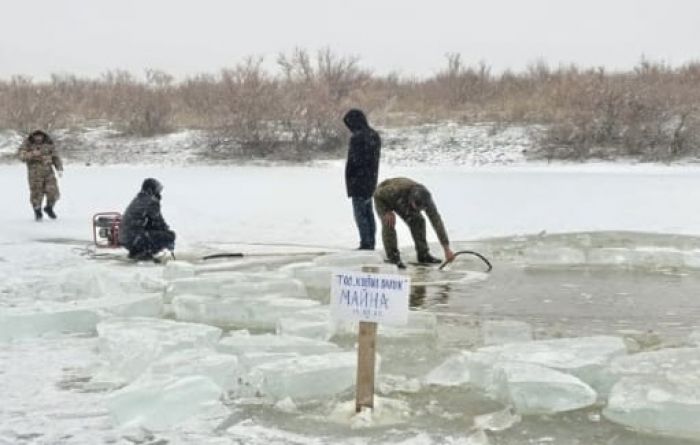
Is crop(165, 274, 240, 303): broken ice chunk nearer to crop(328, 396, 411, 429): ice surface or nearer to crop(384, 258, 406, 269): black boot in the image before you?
crop(384, 258, 406, 269): black boot

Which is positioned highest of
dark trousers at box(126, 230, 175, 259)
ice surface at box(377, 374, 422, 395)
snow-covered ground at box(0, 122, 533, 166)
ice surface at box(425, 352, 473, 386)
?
snow-covered ground at box(0, 122, 533, 166)

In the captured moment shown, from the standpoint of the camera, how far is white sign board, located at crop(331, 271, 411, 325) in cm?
468

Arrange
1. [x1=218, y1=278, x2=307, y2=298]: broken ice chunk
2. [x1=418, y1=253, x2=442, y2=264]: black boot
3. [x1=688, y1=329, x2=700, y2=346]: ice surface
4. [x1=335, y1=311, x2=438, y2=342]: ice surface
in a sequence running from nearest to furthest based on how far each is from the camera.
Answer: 1. [x1=688, y1=329, x2=700, y2=346]: ice surface
2. [x1=335, y1=311, x2=438, y2=342]: ice surface
3. [x1=218, y1=278, x2=307, y2=298]: broken ice chunk
4. [x1=418, y1=253, x2=442, y2=264]: black boot

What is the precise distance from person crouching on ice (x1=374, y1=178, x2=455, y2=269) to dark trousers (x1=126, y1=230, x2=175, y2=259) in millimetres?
2445

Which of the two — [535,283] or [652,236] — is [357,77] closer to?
[652,236]

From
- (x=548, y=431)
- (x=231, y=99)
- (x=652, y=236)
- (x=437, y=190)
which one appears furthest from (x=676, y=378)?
(x=231, y=99)

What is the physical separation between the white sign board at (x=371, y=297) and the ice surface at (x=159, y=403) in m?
0.84

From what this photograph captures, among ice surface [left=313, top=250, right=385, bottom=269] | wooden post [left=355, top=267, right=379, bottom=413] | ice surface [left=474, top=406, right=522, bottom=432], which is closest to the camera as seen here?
ice surface [left=474, top=406, right=522, bottom=432]

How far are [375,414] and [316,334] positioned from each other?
5.52 feet

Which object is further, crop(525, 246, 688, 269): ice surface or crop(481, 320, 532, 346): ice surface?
crop(525, 246, 688, 269): ice surface

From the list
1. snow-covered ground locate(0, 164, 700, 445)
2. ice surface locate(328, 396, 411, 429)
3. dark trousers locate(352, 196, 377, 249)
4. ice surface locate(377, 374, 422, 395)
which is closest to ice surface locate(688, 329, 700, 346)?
snow-covered ground locate(0, 164, 700, 445)

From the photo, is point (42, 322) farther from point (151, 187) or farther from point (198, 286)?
point (151, 187)

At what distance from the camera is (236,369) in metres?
5.37

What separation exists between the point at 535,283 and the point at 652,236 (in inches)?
162
